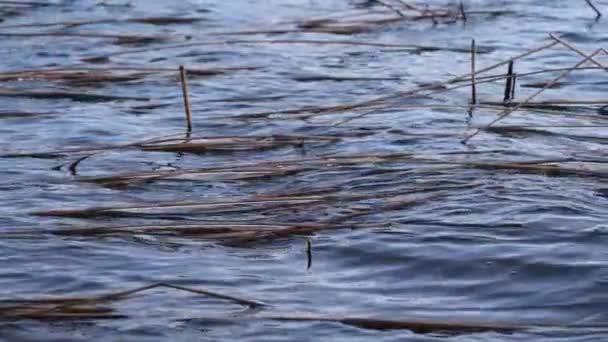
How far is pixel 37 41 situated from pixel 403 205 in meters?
5.33

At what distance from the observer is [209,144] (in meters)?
7.14

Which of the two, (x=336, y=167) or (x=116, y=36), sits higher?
(x=336, y=167)

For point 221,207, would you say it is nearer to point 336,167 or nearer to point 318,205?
point 318,205

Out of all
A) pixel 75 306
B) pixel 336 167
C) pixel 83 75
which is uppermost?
pixel 75 306

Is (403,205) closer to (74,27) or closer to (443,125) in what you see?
(443,125)

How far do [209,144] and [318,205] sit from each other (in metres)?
1.37

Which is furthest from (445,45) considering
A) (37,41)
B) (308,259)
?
(308,259)

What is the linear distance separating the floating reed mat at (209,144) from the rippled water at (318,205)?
0.15 ft

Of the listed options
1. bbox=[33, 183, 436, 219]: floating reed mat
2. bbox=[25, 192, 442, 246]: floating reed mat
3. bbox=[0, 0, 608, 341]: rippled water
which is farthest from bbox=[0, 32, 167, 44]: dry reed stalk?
bbox=[25, 192, 442, 246]: floating reed mat

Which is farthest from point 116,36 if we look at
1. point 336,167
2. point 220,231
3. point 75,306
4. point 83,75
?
point 75,306

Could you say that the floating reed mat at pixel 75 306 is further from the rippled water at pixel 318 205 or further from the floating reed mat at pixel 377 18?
the floating reed mat at pixel 377 18

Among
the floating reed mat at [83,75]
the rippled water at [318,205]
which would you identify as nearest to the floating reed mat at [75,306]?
the rippled water at [318,205]

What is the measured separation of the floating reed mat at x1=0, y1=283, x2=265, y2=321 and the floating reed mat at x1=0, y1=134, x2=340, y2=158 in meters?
2.22

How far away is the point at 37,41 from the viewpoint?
419 inches
